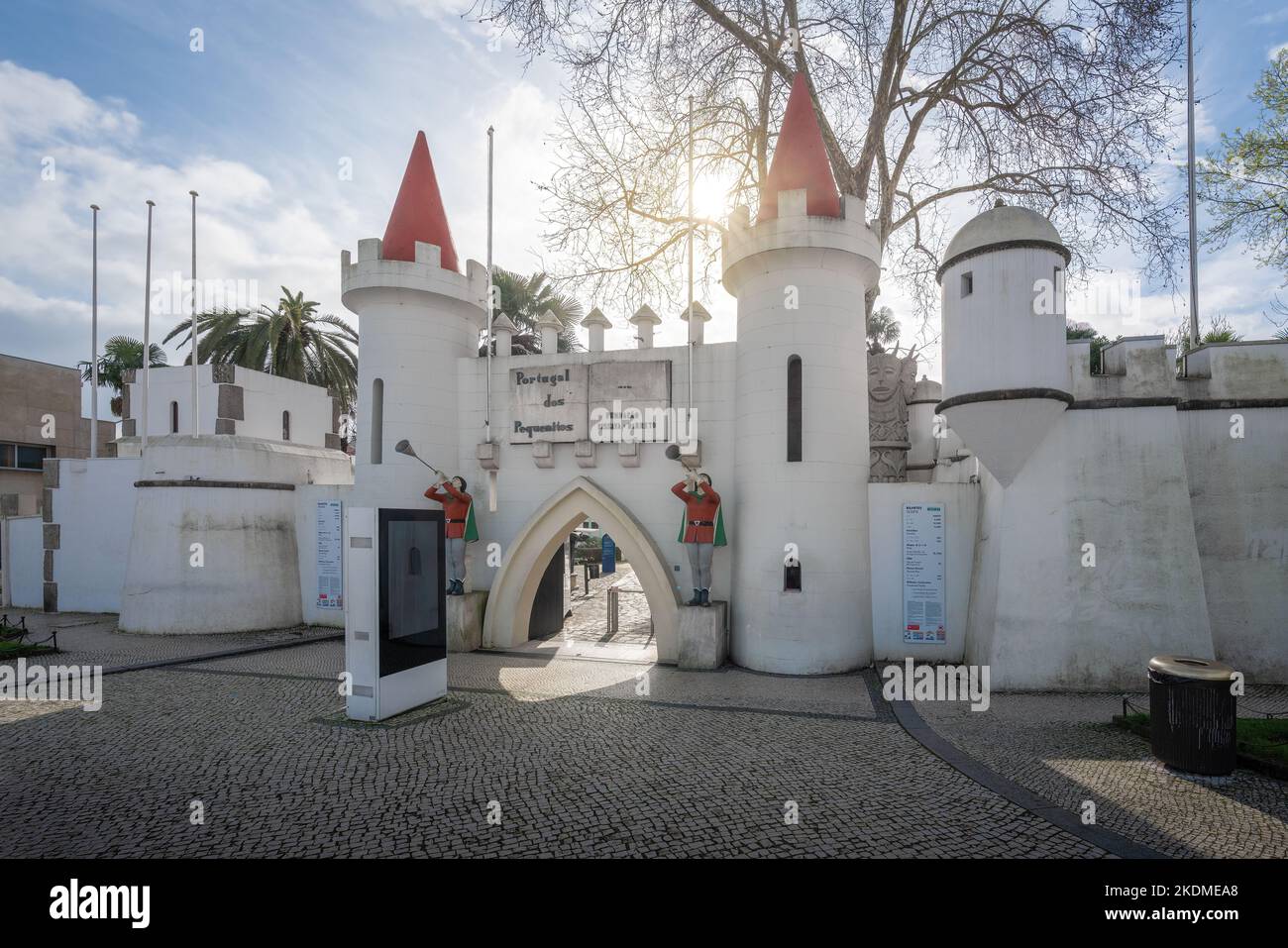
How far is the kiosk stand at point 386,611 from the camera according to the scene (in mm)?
7891

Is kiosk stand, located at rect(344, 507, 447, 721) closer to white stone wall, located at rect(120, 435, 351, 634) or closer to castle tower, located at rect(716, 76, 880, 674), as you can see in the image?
castle tower, located at rect(716, 76, 880, 674)

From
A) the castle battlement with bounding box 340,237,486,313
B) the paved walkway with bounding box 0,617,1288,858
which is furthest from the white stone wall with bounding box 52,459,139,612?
the paved walkway with bounding box 0,617,1288,858

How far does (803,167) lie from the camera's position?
37.5 feet

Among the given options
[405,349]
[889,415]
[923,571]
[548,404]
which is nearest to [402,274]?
[405,349]

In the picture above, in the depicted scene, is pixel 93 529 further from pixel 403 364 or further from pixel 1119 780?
pixel 1119 780

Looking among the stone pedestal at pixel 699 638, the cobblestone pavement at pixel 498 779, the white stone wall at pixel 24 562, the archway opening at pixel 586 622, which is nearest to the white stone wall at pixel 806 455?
the stone pedestal at pixel 699 638

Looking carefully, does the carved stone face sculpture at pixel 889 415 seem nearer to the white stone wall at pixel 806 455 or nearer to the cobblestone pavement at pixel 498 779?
the white stone wall at pixel 806 455

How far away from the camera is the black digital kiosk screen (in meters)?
7.98

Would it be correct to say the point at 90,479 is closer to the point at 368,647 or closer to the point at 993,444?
the point at 368,647

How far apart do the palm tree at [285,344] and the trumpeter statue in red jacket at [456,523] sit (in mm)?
11691

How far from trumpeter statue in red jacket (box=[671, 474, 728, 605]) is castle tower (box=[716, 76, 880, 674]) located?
0.65 meters

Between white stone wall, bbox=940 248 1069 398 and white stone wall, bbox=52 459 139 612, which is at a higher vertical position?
white stone wall, bbox=940 248 1069 398

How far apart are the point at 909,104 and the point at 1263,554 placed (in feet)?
42.5

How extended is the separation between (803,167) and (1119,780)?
9.64m
